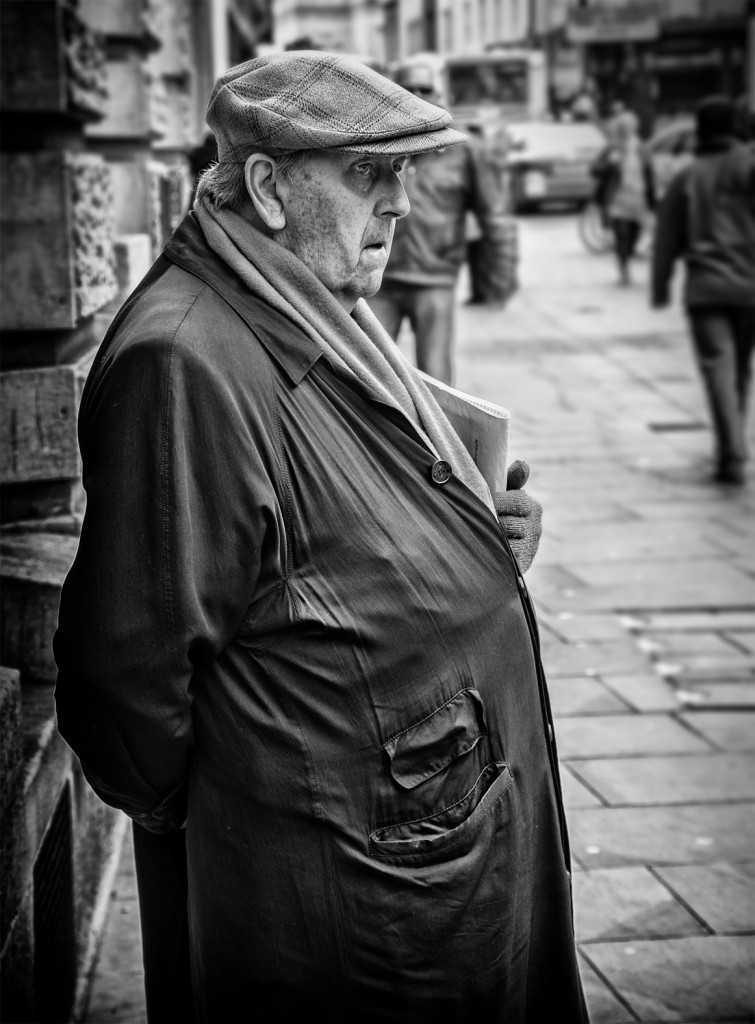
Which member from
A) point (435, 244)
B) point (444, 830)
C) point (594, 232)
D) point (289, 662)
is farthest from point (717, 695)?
point (594, 232)

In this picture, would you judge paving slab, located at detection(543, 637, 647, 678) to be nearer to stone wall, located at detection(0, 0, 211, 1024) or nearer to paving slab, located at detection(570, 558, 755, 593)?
paving slab, located at detection(570, 558, 755, 593)

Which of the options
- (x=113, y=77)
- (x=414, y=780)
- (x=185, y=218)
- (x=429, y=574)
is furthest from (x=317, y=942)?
(x=113, y=77)

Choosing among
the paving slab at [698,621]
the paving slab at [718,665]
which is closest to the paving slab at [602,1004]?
the paving slab at [718,665]

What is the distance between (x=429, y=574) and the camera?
207cm

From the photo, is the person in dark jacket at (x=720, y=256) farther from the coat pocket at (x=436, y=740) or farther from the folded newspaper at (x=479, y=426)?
the coat pocket at (x=436, y=740)

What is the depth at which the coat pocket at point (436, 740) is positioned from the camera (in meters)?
2.06

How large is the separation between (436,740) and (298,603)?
0.90 ft

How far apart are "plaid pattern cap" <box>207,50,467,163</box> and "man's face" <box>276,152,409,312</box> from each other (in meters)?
0.05

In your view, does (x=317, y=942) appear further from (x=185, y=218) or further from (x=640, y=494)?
(x=640, y=494)

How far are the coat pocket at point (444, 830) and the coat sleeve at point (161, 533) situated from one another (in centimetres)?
34

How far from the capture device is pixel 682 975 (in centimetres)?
358

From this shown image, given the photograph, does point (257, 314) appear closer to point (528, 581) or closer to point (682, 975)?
point (682, 975)

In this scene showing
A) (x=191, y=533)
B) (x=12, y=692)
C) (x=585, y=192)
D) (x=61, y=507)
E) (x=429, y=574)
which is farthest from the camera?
(x=585, y=192)

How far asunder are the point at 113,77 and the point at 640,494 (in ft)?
12.8
